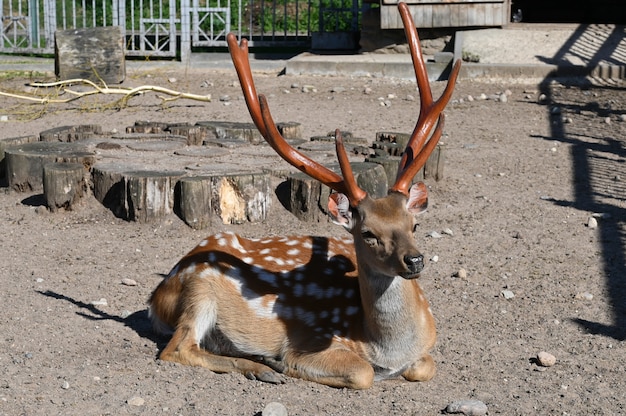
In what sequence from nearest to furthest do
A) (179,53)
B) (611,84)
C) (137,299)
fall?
1. (137,299)
2. (611,84)
3. (179,53)

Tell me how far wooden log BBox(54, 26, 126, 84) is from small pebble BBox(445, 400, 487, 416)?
35.3 ft

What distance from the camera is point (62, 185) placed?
778cm

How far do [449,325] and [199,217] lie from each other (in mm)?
2470

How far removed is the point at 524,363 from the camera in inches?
206

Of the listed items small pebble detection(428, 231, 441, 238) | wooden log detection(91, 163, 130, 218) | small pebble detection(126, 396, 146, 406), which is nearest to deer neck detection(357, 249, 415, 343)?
small pebble detection(126, 396, 146, 406)

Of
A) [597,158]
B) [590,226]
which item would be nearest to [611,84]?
[597,158]

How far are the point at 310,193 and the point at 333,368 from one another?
9.83 ft

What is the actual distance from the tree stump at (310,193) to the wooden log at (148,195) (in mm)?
867

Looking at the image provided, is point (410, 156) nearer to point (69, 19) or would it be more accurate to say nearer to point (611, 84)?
point (611, 84)

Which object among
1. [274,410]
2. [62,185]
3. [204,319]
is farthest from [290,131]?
[274,410]

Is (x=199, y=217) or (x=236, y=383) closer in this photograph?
(x=236, y=383)

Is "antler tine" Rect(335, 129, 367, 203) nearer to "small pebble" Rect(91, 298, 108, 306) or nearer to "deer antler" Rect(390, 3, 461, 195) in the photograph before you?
"deer antler" Rect(390, 3, 461, 195)

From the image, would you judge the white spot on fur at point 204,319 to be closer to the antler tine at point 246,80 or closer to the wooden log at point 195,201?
the antler tine at point 246,80

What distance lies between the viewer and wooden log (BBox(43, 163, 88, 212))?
776 centimetres
